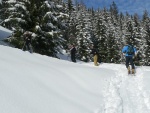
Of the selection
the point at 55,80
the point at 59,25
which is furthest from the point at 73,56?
the point at 55,80

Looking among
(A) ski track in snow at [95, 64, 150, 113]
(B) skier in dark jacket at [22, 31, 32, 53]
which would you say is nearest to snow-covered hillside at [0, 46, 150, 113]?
(A) ski track in snow at [95, 64, 150, 113]

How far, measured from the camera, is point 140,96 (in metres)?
12.5

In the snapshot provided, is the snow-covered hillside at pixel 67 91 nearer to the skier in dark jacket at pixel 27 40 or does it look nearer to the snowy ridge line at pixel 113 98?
the snowy ridge line at pixel 113 98

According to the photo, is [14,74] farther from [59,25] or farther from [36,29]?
[59,25]

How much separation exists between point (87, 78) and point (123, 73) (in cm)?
427

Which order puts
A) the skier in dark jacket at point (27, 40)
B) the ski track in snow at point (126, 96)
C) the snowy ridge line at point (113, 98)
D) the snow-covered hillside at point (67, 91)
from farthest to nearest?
the skier in dark jacket at point (27, 40)
the ski track in snow at point (126, 96)
the snowy ridge line at point (113, 98)
the snow-covered hillside at point (67, 91)

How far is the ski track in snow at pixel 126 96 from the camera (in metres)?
10.7

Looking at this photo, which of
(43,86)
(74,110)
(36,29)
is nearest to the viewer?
(74,110)

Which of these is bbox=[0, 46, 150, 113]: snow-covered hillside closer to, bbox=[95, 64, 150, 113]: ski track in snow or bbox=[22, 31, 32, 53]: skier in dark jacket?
bbox=[95, 64, 150, 113]: ski track in snow

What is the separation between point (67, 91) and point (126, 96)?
267 centimetres

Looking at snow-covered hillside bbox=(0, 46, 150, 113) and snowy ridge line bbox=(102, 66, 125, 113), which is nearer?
snow-covered hillside bbox=(0, 46, 150, 113)

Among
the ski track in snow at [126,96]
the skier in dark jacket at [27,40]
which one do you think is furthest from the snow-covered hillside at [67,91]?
the skier in dark jacket at [27,40]

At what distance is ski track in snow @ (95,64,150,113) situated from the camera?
10745mm

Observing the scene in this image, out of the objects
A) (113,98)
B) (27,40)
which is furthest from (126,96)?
(27,40)
